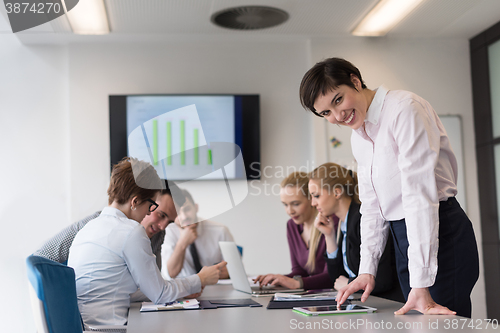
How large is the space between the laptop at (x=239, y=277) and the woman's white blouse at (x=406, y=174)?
58cm

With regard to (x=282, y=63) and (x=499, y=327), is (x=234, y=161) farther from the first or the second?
(x=282, y=63)

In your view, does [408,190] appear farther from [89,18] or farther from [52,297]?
[89,18]

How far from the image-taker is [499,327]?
101 centimetres

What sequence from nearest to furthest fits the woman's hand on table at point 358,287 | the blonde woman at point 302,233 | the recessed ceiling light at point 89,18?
the woman's hand on table at point 358,287 < the blonde woman at point 302,233 < the recessed ceiling light at point 89,18

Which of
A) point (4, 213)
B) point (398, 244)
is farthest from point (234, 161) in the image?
point (4, 213)

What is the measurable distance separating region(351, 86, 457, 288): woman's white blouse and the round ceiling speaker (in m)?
2.23

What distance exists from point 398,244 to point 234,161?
652mm

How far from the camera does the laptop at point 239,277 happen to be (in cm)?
194

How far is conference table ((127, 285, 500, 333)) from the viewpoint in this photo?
1.07 metres

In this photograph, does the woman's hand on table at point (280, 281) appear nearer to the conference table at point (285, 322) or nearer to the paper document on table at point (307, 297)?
the paper document on table at point (307, 297)

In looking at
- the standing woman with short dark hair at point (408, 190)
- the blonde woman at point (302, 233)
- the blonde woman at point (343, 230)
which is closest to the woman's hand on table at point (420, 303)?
the standing woman with short dark hair at point (408, 190)

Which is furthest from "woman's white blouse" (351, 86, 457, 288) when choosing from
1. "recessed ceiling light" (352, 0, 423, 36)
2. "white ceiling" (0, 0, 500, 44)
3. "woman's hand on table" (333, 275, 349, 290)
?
"recessed ceiling light" (352, 0, 423, 36)

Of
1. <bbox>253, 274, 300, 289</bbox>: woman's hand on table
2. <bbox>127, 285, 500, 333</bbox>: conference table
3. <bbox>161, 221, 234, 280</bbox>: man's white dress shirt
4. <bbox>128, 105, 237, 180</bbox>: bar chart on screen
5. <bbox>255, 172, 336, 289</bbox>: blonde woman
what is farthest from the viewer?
<bbox>161, 221, 234, 280</bbox>: man's white dress shirt

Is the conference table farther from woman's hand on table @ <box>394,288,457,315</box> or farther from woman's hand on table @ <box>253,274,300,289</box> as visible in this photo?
woman's hand on table @ <box>253,274,300,289</box>
